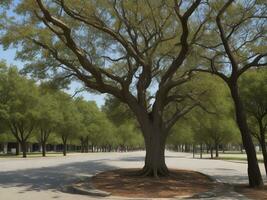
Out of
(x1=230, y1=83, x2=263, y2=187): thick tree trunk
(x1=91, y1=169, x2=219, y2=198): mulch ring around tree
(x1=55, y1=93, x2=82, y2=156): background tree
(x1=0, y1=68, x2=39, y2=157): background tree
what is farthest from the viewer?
(x1=55, y1=93, x2=82, y2=156): background tree

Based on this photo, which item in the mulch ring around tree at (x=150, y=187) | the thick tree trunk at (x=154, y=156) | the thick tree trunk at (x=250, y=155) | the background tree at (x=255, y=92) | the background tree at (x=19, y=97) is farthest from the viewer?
the background tree at (x=19, y=97)

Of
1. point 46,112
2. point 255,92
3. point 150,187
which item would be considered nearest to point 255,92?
point 255,92

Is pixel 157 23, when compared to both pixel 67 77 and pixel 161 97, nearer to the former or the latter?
pixel 161 97

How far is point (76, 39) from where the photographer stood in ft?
92.1

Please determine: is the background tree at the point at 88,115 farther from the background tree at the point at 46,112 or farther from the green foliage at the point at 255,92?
the green foliage at the point at 255,92

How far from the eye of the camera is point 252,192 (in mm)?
19625

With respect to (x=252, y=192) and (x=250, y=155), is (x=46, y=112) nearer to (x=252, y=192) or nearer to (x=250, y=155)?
(x=250, y=155)

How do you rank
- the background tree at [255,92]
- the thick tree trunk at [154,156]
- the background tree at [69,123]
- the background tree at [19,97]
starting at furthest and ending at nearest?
1. the background tree at [69,123]
2. the background tree at [19,97]
3. the background tree at [255,92]
4. the thick tree trunk at [154,156]

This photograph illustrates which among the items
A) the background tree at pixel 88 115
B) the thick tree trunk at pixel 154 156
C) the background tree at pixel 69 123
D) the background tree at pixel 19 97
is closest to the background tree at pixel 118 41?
the thick tree trunk at pixel 154 156

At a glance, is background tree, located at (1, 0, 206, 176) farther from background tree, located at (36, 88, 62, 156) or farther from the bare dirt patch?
background tree, located at (36, 88, 62, 156)

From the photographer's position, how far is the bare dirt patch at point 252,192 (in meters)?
18.2

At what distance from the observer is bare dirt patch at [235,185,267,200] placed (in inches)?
715

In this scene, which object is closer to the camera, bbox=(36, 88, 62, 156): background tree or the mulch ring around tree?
the mulch ring around tree

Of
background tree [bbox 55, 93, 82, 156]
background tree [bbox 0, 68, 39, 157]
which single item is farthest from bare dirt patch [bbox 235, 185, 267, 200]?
background tree [bbox 55, 93, 82, 156]
